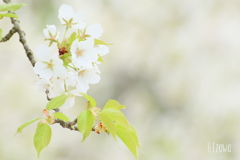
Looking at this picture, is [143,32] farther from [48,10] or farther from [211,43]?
[48,10]

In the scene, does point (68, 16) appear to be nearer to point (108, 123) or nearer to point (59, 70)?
point (59, 70)

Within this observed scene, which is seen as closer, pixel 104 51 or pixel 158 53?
pixel 104 51

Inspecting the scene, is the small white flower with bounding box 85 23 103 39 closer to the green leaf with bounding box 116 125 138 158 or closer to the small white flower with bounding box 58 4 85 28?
the small white flower with bounding box 58 4 85 28

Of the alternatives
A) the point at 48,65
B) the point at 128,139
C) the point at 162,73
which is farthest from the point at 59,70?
the point at 162,73

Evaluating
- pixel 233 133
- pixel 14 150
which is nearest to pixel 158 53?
pixel 233 133

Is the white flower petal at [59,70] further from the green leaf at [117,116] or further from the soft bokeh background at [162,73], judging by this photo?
the soft bokeh background at [162,73]

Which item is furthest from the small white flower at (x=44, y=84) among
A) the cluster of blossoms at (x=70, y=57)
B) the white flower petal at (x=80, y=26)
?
the white flower petal at (x=80, y=26)

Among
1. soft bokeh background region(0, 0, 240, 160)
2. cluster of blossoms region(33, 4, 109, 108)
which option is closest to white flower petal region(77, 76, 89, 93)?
cluster of blossoms region(33, 4, 109, 108)
